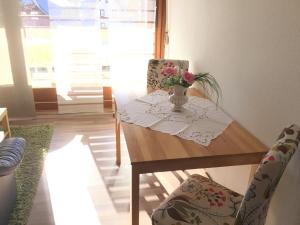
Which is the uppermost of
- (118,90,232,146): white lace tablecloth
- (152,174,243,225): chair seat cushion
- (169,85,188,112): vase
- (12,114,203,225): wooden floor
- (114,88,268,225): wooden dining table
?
(169,85,188,112): vase

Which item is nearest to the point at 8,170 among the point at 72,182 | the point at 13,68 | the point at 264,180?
the point at 72,182

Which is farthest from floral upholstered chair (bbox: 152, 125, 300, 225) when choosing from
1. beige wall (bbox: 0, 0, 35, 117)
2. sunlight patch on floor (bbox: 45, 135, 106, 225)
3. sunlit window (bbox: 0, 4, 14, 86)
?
sunlit window (bbox: 0, 4, 14, 86)

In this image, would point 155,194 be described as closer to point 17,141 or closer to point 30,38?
point 17,141

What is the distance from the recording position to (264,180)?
0.97m

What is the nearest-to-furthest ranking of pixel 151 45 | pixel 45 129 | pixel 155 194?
1. pixel 155 194
2. pixel 45 129
3. pixel 151 45

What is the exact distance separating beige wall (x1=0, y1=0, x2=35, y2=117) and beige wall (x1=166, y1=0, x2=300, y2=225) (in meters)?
2.02

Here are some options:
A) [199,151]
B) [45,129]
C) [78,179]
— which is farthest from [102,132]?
[199,151]

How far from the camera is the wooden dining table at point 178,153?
132 cm

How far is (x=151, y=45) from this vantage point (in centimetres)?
348

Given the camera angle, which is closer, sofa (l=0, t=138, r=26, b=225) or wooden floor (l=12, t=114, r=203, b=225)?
sofa (l=0, t=138, r=26, b=225)

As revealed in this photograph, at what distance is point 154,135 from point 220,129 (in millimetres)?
396

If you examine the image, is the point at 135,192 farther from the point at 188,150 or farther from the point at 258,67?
the point at 258,67

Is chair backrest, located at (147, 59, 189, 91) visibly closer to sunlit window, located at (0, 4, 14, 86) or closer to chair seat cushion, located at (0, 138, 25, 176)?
chair seat cushion, located at (0, 138, 25, 176)

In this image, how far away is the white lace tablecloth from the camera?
5.13 ft
